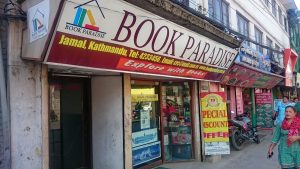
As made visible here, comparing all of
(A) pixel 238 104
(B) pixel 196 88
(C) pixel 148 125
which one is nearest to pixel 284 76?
(A) pixel 238 104

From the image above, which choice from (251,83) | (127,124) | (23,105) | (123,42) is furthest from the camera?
(251,83)

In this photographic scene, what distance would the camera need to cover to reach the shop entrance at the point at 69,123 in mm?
7867

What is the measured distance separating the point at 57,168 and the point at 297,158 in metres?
4.69

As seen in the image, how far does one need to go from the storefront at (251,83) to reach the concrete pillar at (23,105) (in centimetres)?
853

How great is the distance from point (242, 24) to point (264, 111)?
4236 millimetres

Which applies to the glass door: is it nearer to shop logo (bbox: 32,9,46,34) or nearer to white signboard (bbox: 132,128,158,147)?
white signboard (bbox: 132,128,158,147)

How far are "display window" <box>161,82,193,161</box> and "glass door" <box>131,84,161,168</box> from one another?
14.5 inches

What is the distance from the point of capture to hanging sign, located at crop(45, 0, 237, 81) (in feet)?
17.9

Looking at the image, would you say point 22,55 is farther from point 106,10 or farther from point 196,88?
point 196,88

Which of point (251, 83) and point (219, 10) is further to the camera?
point (251, 83)

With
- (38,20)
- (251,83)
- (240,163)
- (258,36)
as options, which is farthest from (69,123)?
(258,36)

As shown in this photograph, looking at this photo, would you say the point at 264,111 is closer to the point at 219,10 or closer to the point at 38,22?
the point at 219,10

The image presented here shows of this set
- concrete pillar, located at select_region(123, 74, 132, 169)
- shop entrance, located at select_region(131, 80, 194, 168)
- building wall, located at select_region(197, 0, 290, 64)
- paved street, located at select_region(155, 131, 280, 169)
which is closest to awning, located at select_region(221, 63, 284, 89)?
building wall, located at select_region(197, 0, 290, 64)

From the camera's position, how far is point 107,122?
8469 mm
